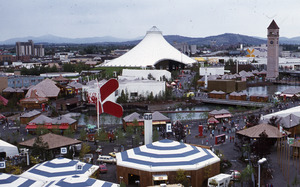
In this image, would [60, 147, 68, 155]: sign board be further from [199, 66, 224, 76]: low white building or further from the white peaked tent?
[199, 66, 224, 76]: low white building

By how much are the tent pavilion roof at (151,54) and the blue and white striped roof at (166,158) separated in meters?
38.6

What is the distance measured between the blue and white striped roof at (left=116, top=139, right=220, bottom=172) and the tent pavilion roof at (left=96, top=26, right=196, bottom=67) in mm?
38550

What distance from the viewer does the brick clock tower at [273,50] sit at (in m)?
45.6

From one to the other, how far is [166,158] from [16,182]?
450cm

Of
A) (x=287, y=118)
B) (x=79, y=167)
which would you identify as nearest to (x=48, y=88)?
(x=287, y=118)

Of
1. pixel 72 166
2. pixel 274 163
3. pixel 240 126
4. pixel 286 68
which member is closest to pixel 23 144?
pixel 72 166

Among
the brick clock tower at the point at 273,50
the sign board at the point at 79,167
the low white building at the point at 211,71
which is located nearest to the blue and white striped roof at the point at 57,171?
the sign board at the point at 79,167

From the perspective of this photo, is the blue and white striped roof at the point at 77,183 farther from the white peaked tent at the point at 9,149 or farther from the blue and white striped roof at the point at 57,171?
the white peaked tent at the point at 9,149

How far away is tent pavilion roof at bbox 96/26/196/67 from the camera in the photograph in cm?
5264

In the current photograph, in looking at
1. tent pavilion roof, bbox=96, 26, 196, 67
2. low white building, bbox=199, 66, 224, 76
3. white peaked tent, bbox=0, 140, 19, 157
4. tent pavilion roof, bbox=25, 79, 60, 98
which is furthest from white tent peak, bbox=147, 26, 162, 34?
white peaked tent, bbox=0, 140, 19, 157

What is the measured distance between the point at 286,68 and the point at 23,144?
51.3 metres

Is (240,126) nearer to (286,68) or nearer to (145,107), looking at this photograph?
(145,107)

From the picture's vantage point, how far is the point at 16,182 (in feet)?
34.2

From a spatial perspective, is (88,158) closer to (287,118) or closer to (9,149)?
(9,149)
